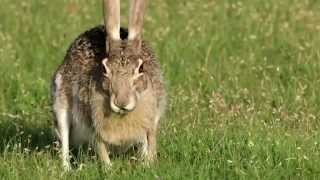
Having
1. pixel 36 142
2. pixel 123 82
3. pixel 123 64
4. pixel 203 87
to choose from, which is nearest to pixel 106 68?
pixel 123 64

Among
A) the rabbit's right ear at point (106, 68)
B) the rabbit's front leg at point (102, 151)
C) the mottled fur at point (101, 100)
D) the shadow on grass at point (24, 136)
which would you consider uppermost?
the rabbit's right ear at point (106, 68)

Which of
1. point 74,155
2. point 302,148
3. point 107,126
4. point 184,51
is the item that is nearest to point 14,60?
point 184,51

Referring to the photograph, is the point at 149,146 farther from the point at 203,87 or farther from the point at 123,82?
the point at 203,87

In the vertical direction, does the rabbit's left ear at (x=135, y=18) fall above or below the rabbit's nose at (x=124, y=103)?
above

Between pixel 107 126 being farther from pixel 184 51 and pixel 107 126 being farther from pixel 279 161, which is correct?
pixel 184 51

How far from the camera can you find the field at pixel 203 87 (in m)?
7.64

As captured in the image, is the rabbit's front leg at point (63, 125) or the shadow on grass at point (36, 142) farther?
the rabbit's front leg at point (63, 125)

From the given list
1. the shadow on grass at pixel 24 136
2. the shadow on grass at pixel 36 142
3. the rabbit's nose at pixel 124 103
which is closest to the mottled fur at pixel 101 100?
the shadow on grass at pixel 36 142

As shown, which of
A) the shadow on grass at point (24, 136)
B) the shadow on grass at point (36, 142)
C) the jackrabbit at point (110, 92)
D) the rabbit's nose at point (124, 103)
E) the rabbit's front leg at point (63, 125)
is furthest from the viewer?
the shadow on grass at point (24, 136)

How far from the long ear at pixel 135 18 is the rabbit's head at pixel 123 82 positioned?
18.8 inches

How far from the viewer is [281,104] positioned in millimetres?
9688

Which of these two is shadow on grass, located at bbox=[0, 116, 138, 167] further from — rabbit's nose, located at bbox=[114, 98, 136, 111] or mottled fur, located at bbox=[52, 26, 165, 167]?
rabbit's nose, located at bbox=[114, 98, 136, 111]

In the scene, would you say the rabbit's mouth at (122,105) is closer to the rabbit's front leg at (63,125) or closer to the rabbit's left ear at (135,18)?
the rabbit's left ear at (135,18)

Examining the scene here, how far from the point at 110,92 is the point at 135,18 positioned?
86cm
